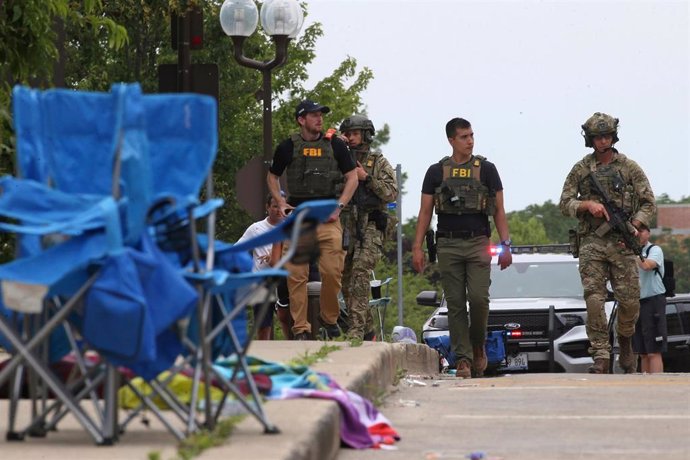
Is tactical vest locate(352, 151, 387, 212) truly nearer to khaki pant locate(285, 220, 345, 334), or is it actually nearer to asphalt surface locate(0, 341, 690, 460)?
khaki pant locate(285, 220, 345, 334)

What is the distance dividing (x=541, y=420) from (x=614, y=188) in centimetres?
651

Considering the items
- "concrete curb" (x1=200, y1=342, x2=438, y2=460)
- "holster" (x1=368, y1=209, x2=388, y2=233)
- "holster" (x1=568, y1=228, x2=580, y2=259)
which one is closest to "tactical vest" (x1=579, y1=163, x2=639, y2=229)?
"holster" (x1=568, y1=228, x2=580, y2=259)

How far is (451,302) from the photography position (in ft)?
46.9

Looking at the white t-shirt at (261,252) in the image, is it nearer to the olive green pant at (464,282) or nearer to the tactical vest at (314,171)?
the tactical vest at (314,171)

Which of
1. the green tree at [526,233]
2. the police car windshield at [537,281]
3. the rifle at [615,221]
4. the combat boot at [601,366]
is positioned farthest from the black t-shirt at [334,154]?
the green tree at [526,233]

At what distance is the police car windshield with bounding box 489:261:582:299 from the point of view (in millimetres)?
19031

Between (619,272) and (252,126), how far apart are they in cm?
2714

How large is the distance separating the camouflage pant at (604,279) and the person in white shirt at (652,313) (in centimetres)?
107

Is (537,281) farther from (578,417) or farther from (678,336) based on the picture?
(578,417)

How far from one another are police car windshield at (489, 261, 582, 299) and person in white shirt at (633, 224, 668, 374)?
1.69 metres

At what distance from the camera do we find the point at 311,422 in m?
6.45

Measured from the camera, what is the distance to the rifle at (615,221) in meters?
14.9

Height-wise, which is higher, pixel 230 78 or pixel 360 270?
pixel 230 78

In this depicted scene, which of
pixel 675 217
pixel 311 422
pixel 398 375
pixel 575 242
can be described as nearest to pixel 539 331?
pixel 575 242
